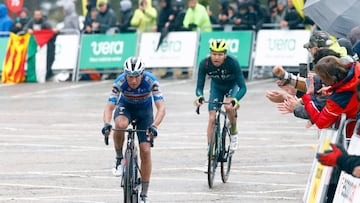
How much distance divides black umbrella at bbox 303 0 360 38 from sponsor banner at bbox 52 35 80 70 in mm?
15132

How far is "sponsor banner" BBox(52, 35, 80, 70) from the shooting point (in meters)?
28.7

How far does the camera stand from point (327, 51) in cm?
1079

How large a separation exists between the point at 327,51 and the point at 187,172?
16.2ft

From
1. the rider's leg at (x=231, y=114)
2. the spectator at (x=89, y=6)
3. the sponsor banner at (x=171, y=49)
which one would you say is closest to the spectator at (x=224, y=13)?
the sponsor banner at (x=171, y=49)

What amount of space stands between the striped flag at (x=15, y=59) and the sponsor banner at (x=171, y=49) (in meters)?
3.04

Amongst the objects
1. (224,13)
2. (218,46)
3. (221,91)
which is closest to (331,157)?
(218,46)

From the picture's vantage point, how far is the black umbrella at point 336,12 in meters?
14.0

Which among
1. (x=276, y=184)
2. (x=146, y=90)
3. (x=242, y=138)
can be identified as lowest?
(x=242, y=138)

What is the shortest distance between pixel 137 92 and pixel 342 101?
3.34 meters

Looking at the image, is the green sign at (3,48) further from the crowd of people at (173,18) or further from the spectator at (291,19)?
the spectator at (291,19)

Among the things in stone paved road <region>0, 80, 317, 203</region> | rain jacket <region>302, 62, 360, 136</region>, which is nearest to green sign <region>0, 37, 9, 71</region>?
stone paved road <region>0, 80, 317, 203</region>

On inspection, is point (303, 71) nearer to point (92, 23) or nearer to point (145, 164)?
point (145, 164)

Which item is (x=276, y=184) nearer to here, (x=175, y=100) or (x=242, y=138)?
(x=242, y=138)

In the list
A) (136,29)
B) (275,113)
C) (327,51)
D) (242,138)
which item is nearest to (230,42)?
(136,29)
